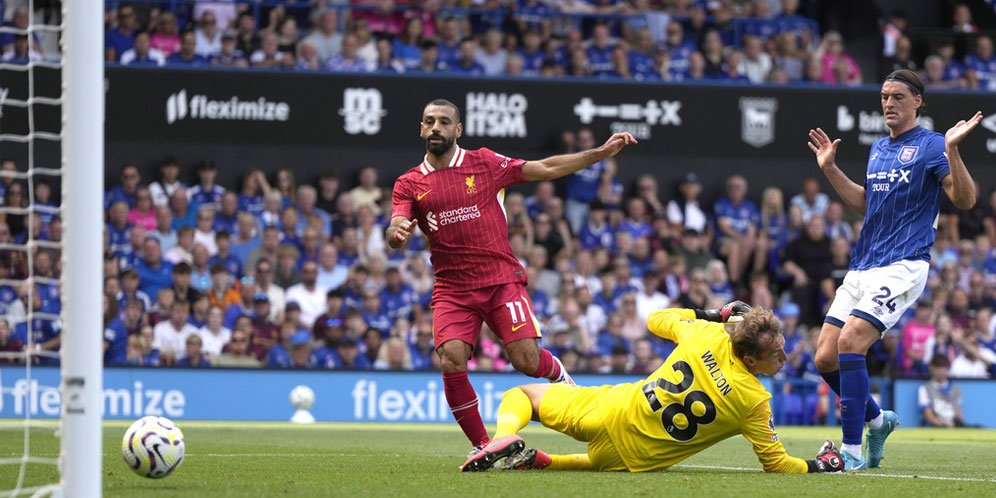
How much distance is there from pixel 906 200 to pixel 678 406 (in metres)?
2.10

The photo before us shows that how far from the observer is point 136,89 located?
1905cm

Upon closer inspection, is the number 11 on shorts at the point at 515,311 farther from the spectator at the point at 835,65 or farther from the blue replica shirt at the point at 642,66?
the spectator at the point at 835,65

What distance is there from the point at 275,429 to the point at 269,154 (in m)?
6.53

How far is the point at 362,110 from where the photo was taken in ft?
65.3

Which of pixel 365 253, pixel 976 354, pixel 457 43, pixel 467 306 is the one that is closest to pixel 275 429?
pixel 365 253

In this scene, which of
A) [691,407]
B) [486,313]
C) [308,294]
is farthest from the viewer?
[308,294]

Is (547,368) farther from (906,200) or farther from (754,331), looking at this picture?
(906,200)

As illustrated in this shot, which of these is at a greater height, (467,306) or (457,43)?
(457,43)

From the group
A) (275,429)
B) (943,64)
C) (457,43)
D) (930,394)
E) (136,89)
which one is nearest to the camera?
(275,429)

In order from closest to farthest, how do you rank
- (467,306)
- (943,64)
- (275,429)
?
(467,306), (275,429), (943,64)

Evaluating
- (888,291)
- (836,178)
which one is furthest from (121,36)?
(888,291)

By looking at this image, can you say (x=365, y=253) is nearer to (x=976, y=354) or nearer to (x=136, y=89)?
(x=136, y=89)

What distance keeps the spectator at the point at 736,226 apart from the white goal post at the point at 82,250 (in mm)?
15414

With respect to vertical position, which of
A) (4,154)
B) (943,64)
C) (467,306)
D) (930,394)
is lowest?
(930,394)
